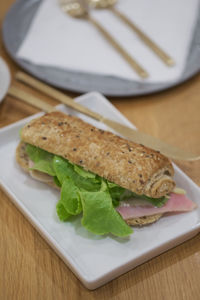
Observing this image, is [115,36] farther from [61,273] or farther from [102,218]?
[61,273]

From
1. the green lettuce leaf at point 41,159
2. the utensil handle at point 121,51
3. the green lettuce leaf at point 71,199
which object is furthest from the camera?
the utensil handle at point 121,51

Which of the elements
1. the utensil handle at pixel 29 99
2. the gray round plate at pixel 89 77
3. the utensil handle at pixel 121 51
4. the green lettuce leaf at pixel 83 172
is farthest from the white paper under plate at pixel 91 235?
the utensil handle at pixel 121 51

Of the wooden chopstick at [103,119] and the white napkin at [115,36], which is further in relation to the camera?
the white napkin at [115,36]

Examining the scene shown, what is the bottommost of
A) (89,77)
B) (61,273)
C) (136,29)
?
(61,273)

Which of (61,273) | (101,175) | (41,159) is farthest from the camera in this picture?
(41,159)

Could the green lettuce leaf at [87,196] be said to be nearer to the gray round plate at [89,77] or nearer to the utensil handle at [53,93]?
the utensil handle at [53,93]

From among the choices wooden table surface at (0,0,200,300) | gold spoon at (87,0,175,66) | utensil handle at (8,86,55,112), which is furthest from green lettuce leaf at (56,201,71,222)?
gold spoon at (87,0,175,66)

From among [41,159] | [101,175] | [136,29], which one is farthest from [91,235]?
[136,29]
